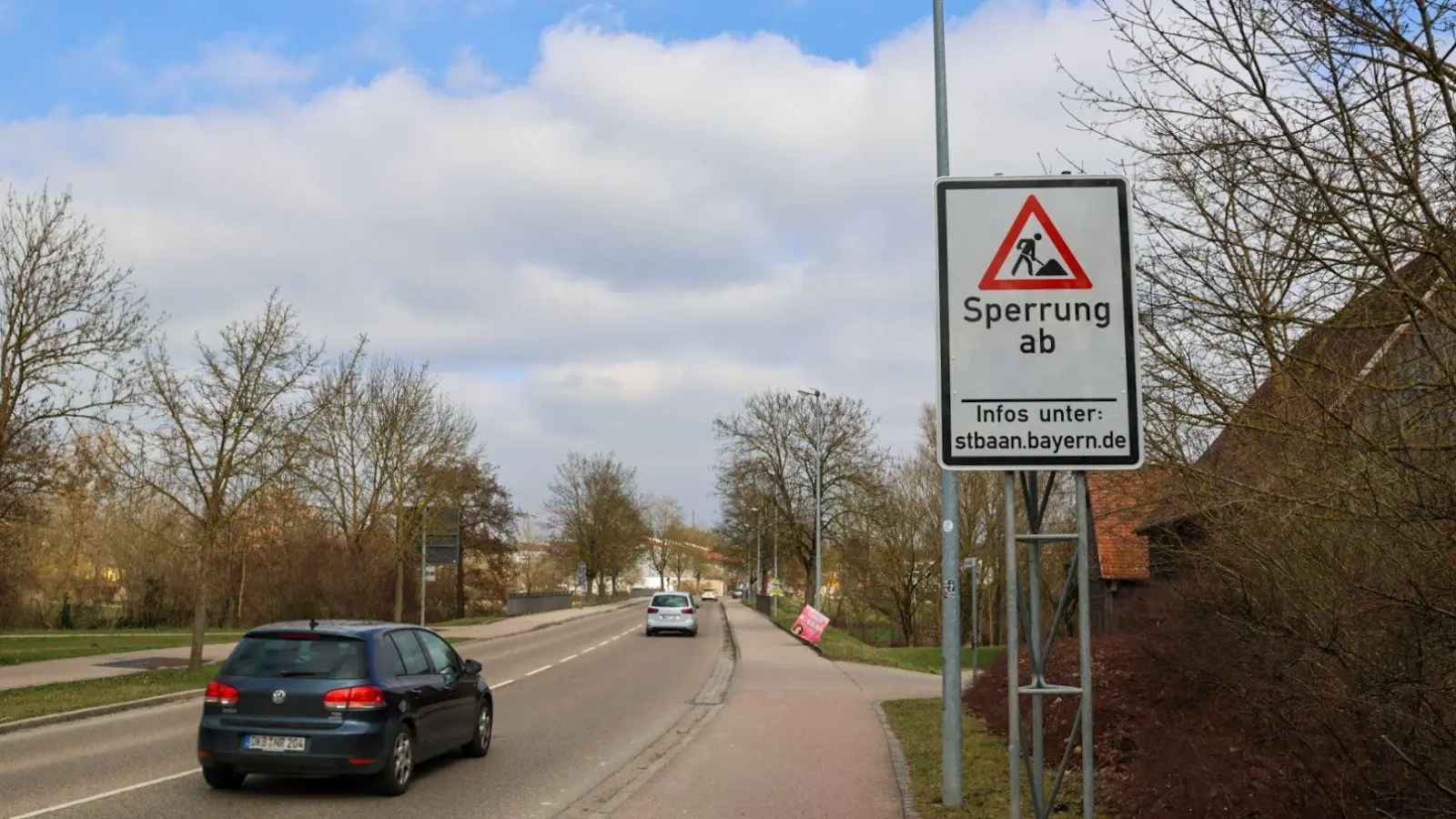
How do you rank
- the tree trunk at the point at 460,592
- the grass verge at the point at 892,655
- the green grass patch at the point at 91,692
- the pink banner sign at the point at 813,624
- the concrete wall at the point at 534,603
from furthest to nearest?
the concrete wall at the point at 534,603, the tree trunk at the point at 460,592, the pink banner sign at the point at 813,624, the grass verge at the point at 892,655, the green grass patch at the point at 91,692

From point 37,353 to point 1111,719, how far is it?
1618 cm

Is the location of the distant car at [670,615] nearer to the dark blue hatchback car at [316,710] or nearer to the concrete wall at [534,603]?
the concrete wall at [534,603]

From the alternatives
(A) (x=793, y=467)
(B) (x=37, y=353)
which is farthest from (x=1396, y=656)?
(A) (x=793, y=467)

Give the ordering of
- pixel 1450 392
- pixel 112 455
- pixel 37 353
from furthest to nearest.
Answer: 1. pixel 112 455
2. pixel 37 353
3. pixel 1450 392

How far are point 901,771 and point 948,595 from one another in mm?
1974

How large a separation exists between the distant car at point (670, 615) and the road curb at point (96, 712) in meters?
23.9

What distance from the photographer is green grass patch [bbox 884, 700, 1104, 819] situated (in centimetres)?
837

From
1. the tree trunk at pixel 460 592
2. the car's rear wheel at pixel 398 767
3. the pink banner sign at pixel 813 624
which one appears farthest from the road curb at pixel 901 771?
the tree trunk at pixel 460 592

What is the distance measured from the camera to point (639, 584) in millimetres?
160750

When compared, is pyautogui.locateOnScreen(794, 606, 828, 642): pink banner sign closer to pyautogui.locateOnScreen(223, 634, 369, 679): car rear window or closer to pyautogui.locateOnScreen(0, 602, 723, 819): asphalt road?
pyautogui.locateOnScreen(0, 602, 723, 819): asphalt road

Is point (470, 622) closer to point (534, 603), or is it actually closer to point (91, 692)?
point (534, 603)

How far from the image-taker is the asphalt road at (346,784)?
892 cm

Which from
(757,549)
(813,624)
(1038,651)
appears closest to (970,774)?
(1038,651)

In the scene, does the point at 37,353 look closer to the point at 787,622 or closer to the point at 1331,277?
the point at 1331,277
